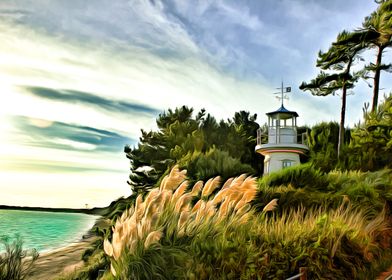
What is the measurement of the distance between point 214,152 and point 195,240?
33.0 feet

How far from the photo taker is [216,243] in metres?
5.80

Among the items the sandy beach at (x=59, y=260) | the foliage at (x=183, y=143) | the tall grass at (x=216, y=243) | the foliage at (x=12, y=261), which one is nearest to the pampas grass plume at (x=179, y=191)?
the tall grass at (x=216, y=243)

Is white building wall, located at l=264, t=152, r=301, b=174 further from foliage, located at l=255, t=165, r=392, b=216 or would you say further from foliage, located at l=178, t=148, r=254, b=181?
foliage, located at l=255, t=165, r=392, b=216

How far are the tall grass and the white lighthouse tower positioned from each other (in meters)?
15.1

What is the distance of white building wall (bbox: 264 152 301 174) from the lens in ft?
77.3

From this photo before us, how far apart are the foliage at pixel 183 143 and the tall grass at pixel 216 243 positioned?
14943 millimetres

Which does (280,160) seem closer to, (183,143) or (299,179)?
(183,143)

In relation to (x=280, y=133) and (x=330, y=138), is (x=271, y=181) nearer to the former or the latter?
(x=280, y=133)

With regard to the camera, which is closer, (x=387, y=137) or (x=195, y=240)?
(x=195, y=240)

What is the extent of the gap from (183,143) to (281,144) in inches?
203

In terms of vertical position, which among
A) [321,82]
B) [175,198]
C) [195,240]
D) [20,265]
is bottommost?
[20,265]

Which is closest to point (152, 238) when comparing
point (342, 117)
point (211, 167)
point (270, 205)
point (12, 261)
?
point (12, 261)

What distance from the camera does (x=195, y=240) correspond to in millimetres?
5730

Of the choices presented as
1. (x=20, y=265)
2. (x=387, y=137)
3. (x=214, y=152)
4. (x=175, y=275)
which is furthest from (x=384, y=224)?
(x=387, y=137)
